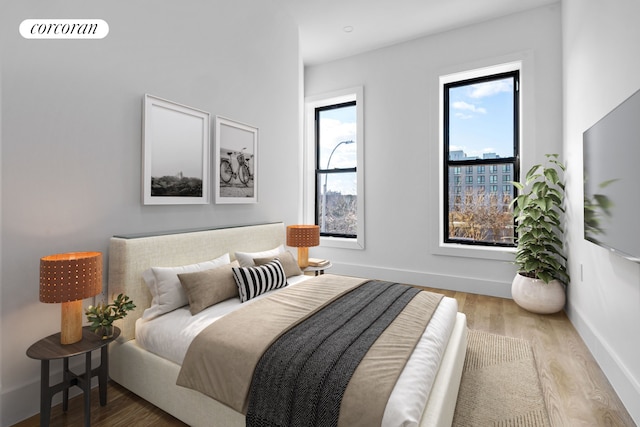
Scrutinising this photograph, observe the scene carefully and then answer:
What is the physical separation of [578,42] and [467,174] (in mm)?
1682

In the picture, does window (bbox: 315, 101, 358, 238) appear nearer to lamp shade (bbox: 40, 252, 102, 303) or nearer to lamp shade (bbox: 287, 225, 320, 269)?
lamp shade (bbox: 287, 225, 320, 269)

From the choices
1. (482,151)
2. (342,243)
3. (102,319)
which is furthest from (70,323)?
(482,151)

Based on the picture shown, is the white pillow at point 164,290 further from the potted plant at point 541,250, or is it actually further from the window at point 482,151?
the window at point 482,151

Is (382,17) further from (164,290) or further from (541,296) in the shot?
(164,290)

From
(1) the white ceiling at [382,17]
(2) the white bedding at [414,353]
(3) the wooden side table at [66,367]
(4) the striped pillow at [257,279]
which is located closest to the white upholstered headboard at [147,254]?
(2) the white bedding at [414,353]

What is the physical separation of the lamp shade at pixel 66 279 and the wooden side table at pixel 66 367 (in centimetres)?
26

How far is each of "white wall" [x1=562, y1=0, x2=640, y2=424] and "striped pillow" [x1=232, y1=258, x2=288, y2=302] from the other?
222 cm

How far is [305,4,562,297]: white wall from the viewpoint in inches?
137

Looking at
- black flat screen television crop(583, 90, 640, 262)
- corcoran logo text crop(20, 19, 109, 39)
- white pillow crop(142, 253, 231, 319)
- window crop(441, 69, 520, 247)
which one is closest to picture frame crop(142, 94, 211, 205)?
corcoran logo text crop(20, 19, 109, 39)

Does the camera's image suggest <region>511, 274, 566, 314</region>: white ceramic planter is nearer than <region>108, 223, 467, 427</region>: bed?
No

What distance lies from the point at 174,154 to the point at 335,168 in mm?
2886

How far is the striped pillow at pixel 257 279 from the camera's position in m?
2.22

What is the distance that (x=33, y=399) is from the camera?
175 cm

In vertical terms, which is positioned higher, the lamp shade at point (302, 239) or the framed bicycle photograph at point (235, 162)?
the framed bicycle photograph at point (235, 162)
